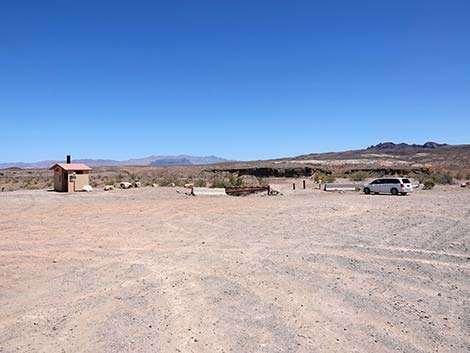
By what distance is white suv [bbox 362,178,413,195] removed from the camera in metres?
32.5

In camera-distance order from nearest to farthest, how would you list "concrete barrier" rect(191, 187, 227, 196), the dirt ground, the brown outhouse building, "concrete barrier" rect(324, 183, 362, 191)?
the dirt ground
"concrete barrier" rect(191, 187, 227, 196)
the brown outhouse building
"concrete barrier" rect(324, 183, 362, 191)

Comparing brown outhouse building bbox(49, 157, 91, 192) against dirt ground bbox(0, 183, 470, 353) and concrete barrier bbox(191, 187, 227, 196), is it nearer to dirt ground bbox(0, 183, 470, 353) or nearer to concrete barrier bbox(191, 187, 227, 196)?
concrete barrier bbox(191, 187, 227, 196)

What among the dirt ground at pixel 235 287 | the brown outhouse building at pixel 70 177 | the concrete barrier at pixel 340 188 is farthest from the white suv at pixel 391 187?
the brown outhouse building at pixel 70 177

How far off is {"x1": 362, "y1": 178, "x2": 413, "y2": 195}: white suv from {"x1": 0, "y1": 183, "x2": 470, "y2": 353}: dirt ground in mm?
16572

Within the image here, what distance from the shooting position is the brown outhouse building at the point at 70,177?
33.5 metres

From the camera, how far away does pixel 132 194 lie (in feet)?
102

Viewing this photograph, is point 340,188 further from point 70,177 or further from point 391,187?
point 70,177

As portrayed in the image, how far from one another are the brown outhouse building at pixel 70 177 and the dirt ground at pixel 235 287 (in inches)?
692

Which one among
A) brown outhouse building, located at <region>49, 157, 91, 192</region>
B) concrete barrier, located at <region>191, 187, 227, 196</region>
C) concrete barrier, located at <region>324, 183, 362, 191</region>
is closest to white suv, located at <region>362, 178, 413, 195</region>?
concrete barrier, located at <region>324, 183, 362, 191</region>

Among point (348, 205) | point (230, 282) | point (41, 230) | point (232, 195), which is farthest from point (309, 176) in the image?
point (230, 282)

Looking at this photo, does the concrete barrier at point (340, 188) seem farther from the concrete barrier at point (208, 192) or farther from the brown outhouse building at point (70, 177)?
the brown outhouse building at point (70, 177)

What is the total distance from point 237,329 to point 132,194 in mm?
25768

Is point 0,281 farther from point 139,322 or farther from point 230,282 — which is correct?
point 230,282

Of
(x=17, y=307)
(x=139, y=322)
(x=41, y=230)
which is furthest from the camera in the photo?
(x=41, y=230)
